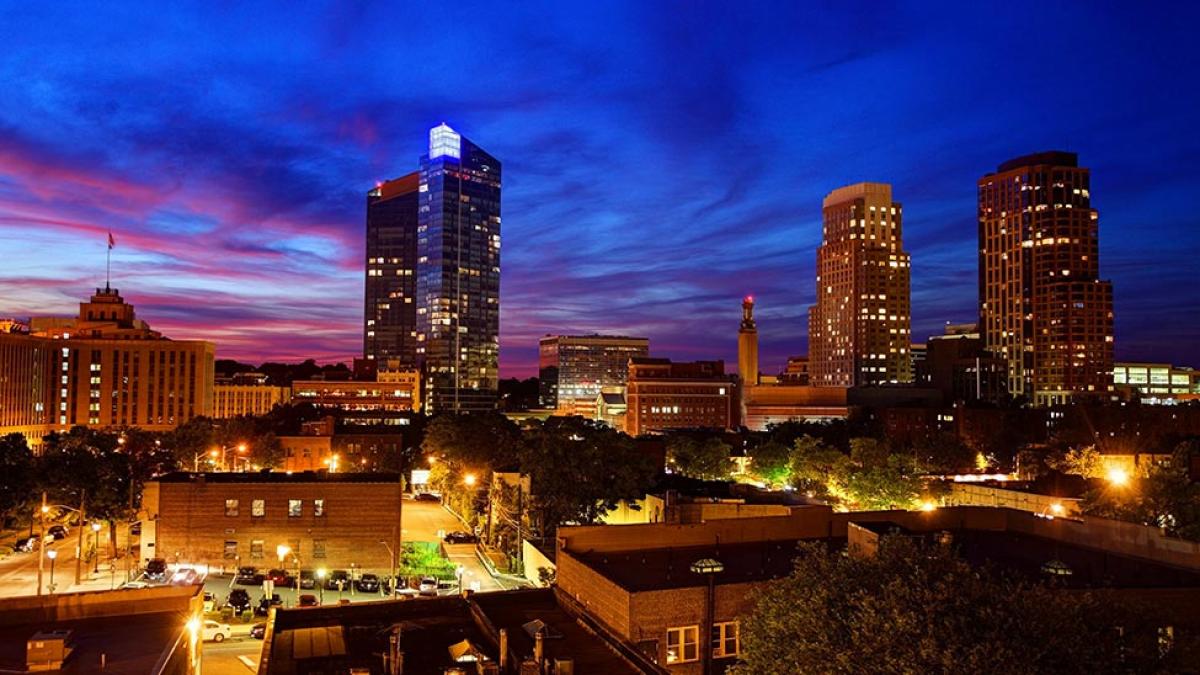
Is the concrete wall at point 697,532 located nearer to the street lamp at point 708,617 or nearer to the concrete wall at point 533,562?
the street lamp at point 708,617

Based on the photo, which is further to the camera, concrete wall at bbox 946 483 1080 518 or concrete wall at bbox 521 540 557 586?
concrete wall at bbox 946 483 1080 518

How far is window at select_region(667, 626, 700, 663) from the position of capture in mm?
30953

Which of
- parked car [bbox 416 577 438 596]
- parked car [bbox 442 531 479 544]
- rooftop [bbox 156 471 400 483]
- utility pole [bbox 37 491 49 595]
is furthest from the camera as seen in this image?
parked car [bbox 442 531 479 544]

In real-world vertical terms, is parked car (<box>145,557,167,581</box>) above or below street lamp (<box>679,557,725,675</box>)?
below

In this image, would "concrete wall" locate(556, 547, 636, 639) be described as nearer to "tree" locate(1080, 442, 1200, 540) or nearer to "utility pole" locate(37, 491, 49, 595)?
"utility pole" locate(37, 491, 49, 595)

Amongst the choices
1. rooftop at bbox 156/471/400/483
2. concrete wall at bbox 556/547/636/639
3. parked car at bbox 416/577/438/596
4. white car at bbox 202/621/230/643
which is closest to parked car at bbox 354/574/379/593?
parked car at bbox 416/577/438/596

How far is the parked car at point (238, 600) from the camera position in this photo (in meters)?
52.1

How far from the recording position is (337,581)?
60.7 m

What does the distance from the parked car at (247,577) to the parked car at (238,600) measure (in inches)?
228

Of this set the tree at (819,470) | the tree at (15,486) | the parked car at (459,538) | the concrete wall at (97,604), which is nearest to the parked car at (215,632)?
the concrete wall at (97,604)

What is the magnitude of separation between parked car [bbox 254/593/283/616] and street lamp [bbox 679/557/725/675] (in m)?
28.8

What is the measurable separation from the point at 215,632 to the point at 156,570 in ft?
56.9

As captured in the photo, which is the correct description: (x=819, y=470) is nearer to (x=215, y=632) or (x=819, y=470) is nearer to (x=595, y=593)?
(x=215, y=632)

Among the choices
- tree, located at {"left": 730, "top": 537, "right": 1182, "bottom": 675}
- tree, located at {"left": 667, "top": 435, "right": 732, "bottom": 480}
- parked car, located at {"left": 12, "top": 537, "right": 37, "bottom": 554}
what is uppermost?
tree, located at {"left": 730, "top": 537, "right": 1182, "bottom": 675}
